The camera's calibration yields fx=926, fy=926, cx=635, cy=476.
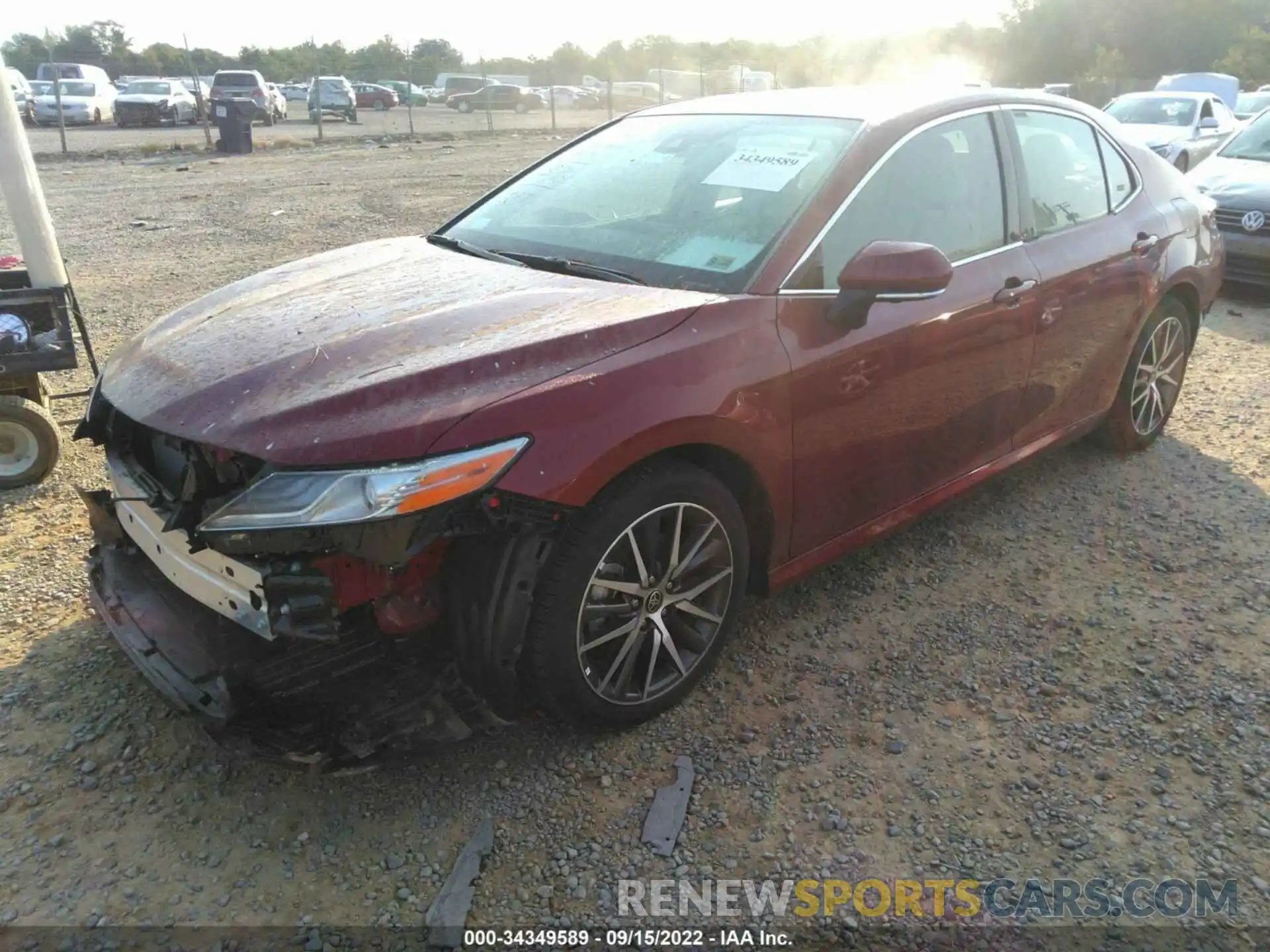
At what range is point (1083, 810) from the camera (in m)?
2.48

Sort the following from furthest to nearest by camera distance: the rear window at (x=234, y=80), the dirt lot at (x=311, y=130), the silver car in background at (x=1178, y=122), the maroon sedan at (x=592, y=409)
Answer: the rear window at (x=234, y=80) < the dirt lot at (x=311, y=130) < the silver car in background at (x=1178, y=122) < the maroon sedan at (x=592, y=409)

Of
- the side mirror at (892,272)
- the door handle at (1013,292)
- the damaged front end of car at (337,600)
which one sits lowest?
the damaged front end of car at (337,600)

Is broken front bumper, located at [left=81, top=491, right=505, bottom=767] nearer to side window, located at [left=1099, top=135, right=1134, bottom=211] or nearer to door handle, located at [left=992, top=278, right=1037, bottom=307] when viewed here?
door handle, located at [left=992, top=278, right=1037, bottom=307]

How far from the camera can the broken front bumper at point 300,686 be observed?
2201 mm

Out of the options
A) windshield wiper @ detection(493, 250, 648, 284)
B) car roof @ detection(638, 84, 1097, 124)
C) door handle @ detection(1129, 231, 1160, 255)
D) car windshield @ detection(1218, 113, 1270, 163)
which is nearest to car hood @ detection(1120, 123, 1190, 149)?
car windshield @ detection(1218, 113, 1270, 163)

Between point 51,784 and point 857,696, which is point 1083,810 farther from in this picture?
point 51,784

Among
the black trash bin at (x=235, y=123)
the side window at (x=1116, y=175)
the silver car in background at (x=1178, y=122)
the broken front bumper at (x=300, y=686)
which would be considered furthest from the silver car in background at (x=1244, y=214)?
the black trash bin at (x=235, y=123)

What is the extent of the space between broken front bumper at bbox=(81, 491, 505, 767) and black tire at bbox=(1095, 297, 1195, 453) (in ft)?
11.6

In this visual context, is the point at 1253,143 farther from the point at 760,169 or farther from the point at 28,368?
the point at 28,368

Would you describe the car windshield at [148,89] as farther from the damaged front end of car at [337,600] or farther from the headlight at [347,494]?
the headlight at [347,494]

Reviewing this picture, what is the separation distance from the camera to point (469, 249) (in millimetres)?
3381

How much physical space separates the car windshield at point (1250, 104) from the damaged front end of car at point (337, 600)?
72.1 ft

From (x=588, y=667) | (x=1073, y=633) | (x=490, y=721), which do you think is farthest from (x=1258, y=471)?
(x=490, y=721)

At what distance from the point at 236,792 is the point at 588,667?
3.29 ft
